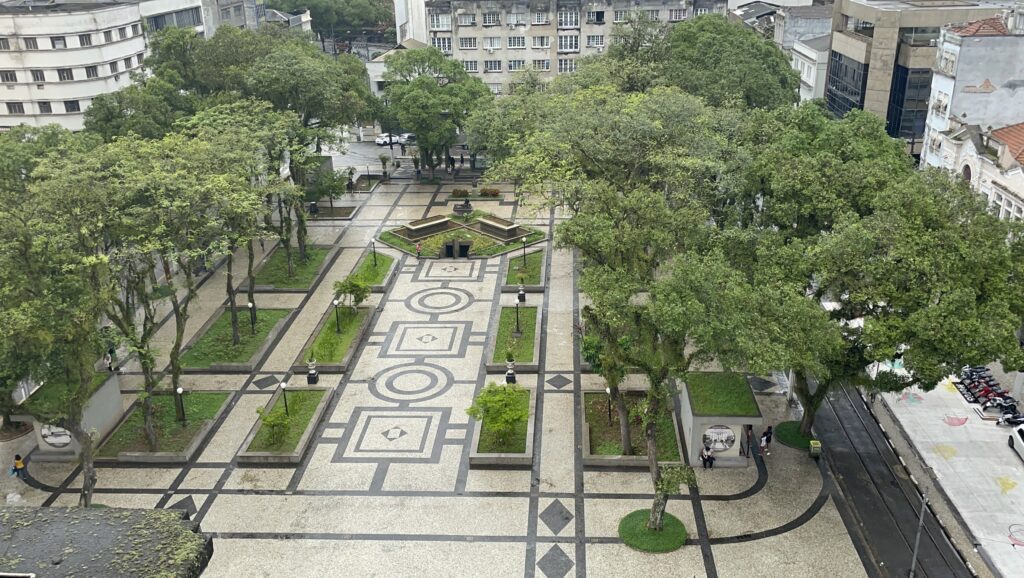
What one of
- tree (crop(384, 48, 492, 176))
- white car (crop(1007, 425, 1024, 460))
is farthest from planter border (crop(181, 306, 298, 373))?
white car (crop(1007, 425, 1024, 460))

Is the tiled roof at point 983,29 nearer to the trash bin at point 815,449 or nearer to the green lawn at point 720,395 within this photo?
the green lawn at point 720,395

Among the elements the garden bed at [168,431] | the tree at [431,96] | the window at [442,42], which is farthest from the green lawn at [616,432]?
the window at [442,42]

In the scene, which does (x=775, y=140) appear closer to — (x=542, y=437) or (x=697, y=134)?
(x=697, y=134)

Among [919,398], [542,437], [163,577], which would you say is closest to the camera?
[163,577]

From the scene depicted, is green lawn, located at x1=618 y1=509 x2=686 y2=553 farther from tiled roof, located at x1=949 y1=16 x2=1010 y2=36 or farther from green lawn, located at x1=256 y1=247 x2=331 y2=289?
tiled roof, located at x1=949 y1=16 x2=1010 y2=36

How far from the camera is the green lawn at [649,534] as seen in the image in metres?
32.8

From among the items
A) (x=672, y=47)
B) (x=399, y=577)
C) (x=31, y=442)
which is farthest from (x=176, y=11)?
(x=399, y=577)

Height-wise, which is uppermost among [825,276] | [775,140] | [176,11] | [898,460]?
[176,11]

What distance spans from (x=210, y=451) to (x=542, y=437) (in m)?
15.5

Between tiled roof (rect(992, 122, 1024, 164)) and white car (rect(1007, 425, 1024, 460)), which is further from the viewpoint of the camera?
tiled roof (rect(992, 122, 1024, 164))

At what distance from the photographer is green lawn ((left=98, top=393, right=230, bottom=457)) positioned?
4000cm

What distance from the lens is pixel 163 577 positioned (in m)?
20.4

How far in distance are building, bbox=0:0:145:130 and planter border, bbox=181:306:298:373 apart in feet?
110

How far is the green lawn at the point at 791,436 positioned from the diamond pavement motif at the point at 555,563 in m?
13.2
